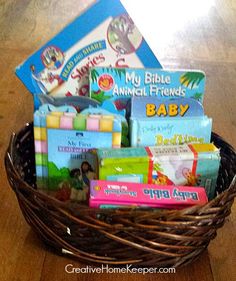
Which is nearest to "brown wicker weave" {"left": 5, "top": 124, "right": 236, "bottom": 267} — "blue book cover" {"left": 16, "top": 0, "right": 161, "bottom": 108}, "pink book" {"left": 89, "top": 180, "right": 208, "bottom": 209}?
"pink book" {"left": 89, "top": 180, "right": 208, "bottom": 209}

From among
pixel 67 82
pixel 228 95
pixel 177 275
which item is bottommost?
pixel 177 275

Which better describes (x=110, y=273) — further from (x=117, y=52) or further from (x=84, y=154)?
(x=117, y=52)

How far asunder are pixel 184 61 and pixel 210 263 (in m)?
0.78

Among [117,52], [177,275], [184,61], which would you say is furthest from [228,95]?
[177,275]

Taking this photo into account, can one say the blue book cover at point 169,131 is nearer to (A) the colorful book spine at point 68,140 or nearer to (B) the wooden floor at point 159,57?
(A) the colorful book spine at point 68,140

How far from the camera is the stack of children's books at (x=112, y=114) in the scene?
72 cm

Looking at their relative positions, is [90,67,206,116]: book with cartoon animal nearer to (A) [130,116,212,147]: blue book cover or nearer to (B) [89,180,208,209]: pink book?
(A) [130,116,212,147]: blue book cover

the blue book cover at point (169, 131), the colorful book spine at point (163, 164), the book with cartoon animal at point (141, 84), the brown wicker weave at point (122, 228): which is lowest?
the brown wicker weave at point (122, 228)

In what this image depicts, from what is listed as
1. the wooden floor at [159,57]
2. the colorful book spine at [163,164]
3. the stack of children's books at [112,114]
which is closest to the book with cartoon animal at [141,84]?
the stack of children's books at [112,114]

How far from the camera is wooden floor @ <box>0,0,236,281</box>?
739 mm

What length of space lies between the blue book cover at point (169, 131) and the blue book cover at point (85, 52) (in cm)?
11

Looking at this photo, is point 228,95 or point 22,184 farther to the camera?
point 228,95

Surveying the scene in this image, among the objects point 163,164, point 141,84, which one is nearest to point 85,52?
point 141,84

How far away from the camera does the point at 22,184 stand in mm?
682
